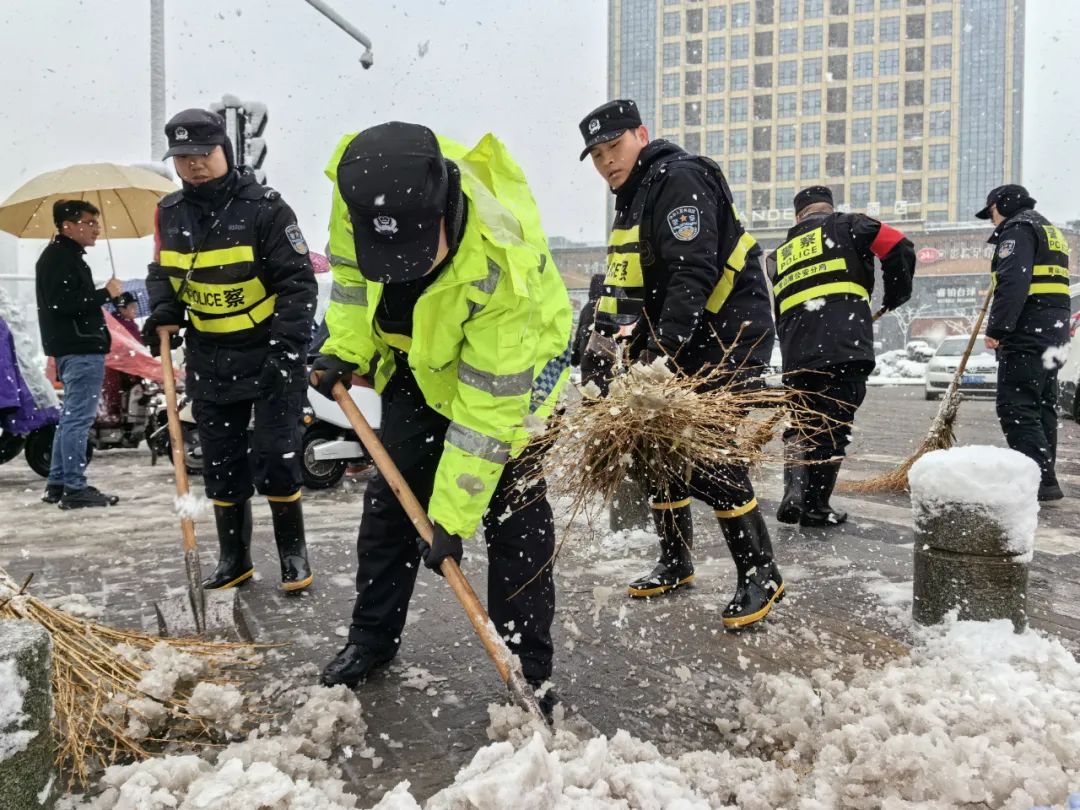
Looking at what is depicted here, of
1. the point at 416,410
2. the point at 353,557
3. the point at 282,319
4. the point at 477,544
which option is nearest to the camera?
the point at 416,410

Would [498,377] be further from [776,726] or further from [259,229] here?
[259,229]

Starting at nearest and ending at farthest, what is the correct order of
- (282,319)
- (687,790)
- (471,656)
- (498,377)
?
(687,790) < (498,377) < (471,656) < (282,319)

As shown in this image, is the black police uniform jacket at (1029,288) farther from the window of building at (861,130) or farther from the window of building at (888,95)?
the window of building at (888,95)

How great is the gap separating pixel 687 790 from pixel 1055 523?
4250mm

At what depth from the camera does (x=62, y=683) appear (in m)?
→ 2.24

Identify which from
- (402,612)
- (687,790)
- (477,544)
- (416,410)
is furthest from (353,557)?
(687,790)

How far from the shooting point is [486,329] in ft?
8.41

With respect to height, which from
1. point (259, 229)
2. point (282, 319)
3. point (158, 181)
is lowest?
point (282, 319)

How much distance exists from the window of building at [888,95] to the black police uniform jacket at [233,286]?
82332 mm

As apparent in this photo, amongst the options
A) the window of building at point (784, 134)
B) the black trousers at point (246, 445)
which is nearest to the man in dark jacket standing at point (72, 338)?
the black trousers at point (246, 445)

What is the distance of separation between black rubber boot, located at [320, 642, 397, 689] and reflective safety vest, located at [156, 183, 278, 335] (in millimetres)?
1784

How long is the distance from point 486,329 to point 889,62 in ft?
280

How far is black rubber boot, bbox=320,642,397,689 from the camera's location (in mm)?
2963

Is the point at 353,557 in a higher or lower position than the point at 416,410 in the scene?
lower
